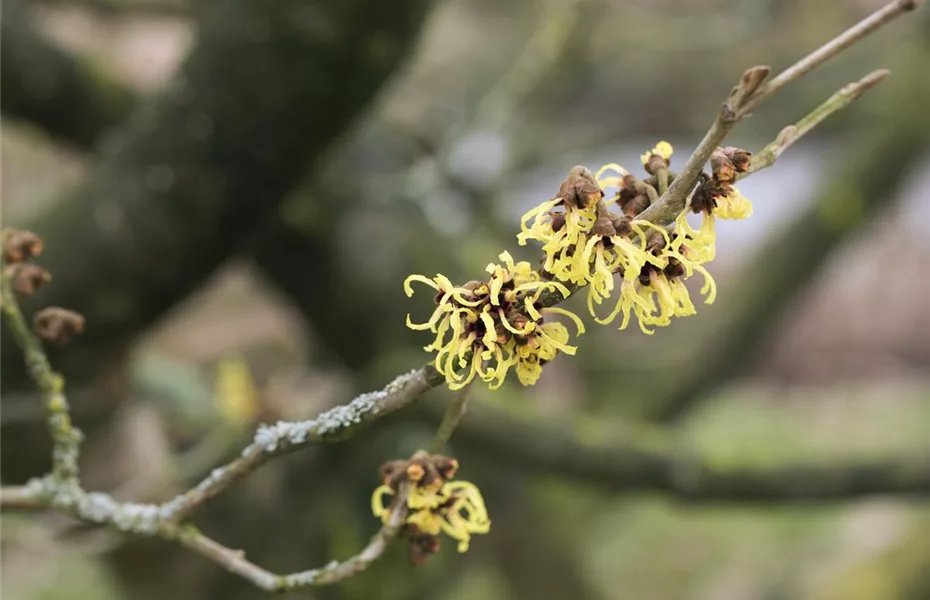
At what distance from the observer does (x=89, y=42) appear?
1.84m

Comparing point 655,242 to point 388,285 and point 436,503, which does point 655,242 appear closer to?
point 436,503

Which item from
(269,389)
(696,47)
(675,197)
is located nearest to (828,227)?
(696,47)

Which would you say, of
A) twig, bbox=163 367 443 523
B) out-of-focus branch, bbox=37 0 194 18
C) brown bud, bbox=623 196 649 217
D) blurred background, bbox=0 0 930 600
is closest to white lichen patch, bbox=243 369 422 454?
twig, bbox=163 367 443 523

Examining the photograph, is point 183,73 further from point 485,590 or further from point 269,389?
point 485,590

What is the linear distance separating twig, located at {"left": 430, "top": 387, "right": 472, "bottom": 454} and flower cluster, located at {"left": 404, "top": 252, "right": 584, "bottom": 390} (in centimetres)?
4

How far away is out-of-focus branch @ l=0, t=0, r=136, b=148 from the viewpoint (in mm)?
855

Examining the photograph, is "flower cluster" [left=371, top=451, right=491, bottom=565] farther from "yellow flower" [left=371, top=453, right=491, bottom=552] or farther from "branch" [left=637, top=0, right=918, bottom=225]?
"branch" [left=637, top=0, right=918, bottom=225]

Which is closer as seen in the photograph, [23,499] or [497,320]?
[497,320]

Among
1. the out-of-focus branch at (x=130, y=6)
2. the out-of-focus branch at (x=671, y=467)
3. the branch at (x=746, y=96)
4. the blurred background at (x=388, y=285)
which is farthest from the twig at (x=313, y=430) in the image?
the out-of-focus branch at (x=130, y=6)

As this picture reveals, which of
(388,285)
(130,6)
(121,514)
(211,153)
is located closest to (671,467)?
(388,285)

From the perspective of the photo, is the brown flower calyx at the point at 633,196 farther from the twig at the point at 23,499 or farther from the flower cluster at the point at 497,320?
the twig at the point at 23,499

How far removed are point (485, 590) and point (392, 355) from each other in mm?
589

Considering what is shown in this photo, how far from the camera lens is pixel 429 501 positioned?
0.35m

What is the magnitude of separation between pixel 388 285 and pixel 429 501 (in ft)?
2.48
